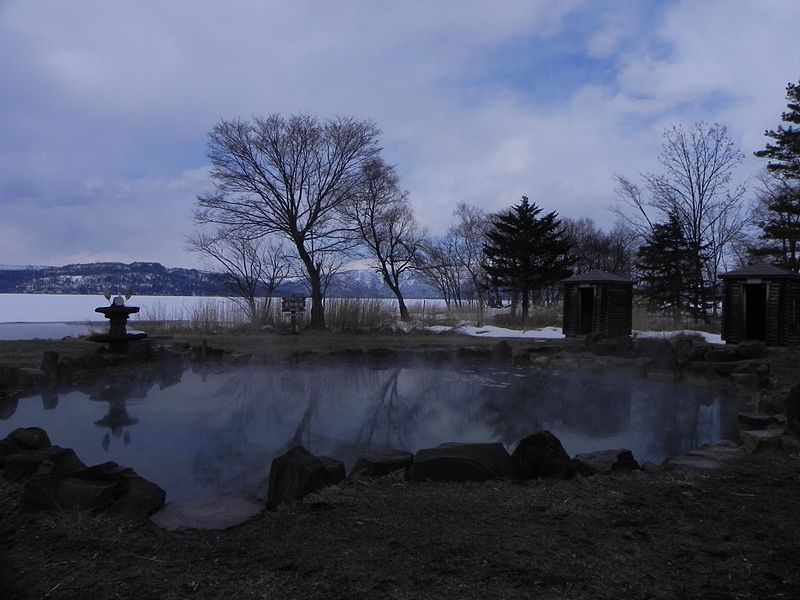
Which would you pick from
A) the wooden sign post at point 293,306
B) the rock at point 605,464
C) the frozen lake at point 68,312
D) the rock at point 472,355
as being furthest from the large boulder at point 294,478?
the frozen lake at point 68,312

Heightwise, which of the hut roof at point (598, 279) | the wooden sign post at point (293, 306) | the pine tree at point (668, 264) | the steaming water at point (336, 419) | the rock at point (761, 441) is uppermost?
the pine tree at point (668, 264)

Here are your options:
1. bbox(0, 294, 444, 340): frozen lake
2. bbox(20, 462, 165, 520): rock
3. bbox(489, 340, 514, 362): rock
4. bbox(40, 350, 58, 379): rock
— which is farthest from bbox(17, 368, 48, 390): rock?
bbox(0, 294, 444, 340): frozen lake

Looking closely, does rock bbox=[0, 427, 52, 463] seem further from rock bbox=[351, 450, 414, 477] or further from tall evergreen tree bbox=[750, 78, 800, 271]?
tall evergreen tree bbox=[750, 78, 800, 271]

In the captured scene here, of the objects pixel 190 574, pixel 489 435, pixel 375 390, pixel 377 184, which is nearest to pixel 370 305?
pixel 377 184

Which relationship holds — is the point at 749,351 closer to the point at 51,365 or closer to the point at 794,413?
the point at 794,413

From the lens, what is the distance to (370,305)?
1730 centimetres

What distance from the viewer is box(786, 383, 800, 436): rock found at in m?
4.75

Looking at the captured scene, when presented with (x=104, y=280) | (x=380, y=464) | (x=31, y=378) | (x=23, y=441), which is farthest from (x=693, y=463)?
(x=104, y=280)

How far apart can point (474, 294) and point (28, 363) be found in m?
32.1

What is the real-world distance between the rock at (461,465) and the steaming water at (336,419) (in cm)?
97

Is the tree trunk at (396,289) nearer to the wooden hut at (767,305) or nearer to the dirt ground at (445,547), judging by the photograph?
the wooden hut at (767,305)

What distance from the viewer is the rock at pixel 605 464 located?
3877 millimetres

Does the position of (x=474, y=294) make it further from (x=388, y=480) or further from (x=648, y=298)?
(x=388, y=480)

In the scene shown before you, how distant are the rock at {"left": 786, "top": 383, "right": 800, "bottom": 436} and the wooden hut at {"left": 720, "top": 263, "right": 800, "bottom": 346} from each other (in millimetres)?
8017
